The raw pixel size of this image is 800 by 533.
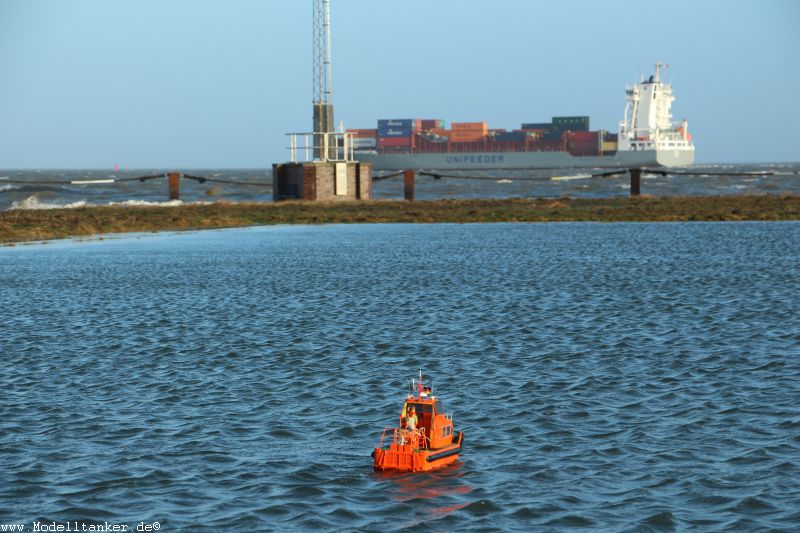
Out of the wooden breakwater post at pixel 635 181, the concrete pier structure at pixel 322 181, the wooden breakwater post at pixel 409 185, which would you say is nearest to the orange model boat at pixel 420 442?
the concrete pier structure at pixel 322 181

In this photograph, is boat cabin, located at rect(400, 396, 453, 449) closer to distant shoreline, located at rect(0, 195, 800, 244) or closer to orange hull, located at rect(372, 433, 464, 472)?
orange hull, located at rect(372, 433, 464, 472)

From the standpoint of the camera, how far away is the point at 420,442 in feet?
47.6

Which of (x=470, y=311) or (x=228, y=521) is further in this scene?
(x=470, y=311)

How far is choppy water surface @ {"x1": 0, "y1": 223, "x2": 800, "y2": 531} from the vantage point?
12945 millimetres

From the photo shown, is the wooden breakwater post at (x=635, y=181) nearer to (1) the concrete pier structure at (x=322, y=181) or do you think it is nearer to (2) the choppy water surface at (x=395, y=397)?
(1) the concrete pier structure at (x=322, y=181)

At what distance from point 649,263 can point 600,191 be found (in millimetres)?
76114

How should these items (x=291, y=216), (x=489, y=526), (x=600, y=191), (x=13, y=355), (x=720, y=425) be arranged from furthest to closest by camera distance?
1. (x=600, y=191)
2. (x=291, y=216)
3. (x=13, y=355)
4. (x=720, y=425)
5. (x=489, y=526)

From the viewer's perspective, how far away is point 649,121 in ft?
656

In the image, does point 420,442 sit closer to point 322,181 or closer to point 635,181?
point 322,181

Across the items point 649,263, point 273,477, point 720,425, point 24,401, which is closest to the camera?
point 273,477

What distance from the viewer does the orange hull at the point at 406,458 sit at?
1417 centimetres

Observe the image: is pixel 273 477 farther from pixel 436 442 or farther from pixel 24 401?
pixel 24 401

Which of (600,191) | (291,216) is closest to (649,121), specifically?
(600,191)

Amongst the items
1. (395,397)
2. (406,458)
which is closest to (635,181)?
(395,397)
